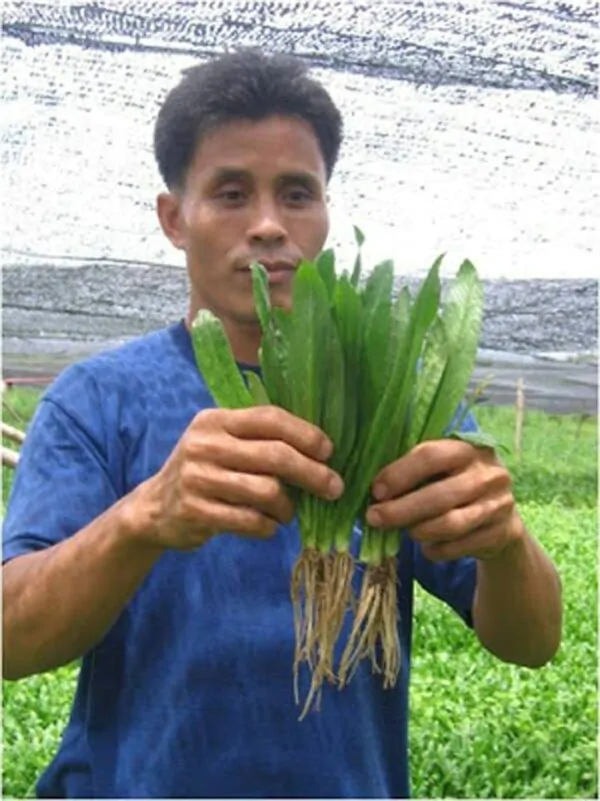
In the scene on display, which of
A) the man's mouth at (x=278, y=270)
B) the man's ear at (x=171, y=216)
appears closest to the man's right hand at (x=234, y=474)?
the man's mouth at (x=278, y=270)

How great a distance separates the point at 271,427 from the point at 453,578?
33cm

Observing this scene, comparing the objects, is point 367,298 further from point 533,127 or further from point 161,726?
point 533,127

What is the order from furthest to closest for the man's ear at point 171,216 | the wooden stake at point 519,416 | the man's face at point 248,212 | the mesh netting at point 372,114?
the wooden stake at point 519,416 < the mesh netting at point 372,114 < the man's ear at point 171,216 < the man's face at point 248,212

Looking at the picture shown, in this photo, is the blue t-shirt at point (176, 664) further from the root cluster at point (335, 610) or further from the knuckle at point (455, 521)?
the knuckle at point (455, 521)

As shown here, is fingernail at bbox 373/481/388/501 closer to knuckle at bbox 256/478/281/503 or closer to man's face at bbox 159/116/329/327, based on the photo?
knuckle at bbox 256/478/281/503

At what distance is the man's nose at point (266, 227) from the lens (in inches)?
41.1

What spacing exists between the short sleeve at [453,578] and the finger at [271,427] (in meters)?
0.25

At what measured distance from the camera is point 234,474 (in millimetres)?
833

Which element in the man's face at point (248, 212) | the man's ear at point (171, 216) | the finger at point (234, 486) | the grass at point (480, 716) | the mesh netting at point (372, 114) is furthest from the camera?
the grass at point (480, 716)

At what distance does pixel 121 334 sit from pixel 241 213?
295 centimetres

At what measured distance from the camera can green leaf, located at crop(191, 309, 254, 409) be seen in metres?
0.93

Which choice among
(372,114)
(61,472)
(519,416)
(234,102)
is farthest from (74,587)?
(519,416)

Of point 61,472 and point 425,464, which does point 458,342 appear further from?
point 61,472

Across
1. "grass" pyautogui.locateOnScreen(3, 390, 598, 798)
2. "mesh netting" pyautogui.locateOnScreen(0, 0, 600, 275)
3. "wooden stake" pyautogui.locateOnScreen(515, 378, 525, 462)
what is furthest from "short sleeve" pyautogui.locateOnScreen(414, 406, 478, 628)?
"wooden stake" pyautogui.locateOnScreen(515, 378, 525, 462)
